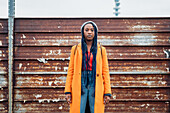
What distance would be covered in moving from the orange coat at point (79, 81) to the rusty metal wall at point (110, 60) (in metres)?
1.57

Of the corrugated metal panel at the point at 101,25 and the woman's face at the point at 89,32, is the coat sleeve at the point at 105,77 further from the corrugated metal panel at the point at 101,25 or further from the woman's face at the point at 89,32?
the corrugated metal panel at the point at 101,25

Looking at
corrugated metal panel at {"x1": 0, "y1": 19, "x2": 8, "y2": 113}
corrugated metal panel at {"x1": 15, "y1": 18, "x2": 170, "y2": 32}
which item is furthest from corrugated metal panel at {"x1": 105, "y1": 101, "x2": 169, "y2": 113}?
corrugated metal panel at {"x1": 0, "y1": 19, "x2": 8, "y2": 113}

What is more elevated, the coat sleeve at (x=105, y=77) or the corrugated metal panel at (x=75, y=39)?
the corrugated metal panel at (x=75, y=39)

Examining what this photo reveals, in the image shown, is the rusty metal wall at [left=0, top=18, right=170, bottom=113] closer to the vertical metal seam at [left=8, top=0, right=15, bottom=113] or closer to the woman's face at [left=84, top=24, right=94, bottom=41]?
the vertical metal seam at [left=8, top=0, right=15, bottom=113]

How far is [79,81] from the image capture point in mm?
3715

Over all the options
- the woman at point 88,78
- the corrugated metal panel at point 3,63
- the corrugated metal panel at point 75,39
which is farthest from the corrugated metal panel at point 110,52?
the woman at point 88,78

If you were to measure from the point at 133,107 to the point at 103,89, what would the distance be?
1934mm

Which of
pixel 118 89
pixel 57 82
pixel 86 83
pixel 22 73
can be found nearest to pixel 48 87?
pixel 57 82

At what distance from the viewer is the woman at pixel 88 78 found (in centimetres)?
370

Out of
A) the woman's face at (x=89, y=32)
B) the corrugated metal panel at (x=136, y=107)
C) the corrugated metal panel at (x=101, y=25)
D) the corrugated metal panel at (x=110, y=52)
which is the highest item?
the corrugated metal panel at (x=101, y=25)

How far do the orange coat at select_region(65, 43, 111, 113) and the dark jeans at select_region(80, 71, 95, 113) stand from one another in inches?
1.8

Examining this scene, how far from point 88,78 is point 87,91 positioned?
7.6 inches

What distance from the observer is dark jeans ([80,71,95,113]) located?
3.69 m

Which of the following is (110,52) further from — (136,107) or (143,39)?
(136,107)
